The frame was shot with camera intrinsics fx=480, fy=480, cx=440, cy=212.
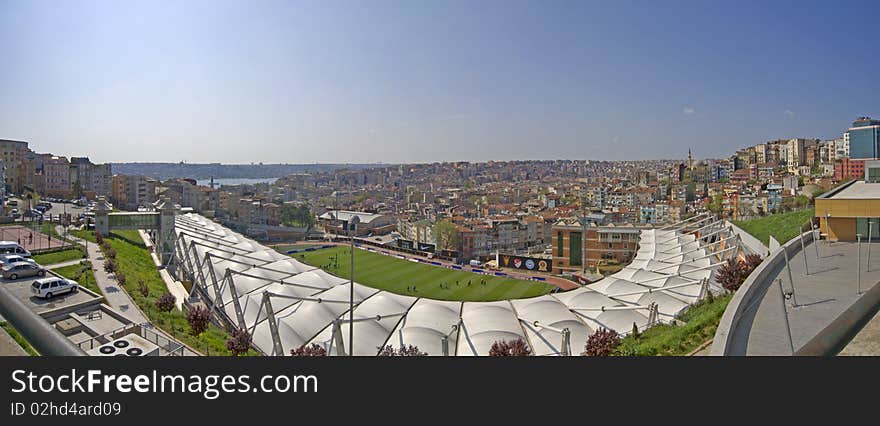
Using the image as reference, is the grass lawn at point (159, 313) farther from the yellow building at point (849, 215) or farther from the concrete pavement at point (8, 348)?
the yellow building at point (849, 215)

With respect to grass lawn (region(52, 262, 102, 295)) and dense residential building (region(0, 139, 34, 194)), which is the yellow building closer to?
grass lawn (region(52, 262, 102, 295))

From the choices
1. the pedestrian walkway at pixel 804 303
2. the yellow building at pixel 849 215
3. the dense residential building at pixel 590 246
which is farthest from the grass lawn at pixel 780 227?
the dense residential building at pixel 590 246

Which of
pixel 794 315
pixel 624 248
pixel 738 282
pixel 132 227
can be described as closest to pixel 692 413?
pixel 794 315

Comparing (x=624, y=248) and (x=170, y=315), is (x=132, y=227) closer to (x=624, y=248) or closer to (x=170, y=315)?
(x=170, y=315)

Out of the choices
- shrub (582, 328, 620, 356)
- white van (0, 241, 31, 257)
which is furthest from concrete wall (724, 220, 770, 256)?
white van (0, 241, 31, 257)

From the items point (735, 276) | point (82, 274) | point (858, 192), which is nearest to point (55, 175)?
point (82, 274)

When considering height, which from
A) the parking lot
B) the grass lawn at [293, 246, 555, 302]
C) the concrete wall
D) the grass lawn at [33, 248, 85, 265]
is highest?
the concrete wall

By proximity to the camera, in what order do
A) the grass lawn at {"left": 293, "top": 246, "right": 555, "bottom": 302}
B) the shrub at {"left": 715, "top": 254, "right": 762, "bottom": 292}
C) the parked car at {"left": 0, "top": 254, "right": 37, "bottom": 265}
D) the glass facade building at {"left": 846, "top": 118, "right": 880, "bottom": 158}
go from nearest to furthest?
the shrub at {"left": 715, "top": 254, "right": 762, "bottom": 292} → the parked car at {"left": 0, "top": 254, "right": 37, "bottom": 265} → the glass facade building at {"left": 846, "top": 118, "right": 880, "bottom": 158} → the grass lawn at {"left": 293, "top": 246, "right": 555, "bottom": 302}

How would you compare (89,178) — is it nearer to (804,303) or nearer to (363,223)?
(363,223)
